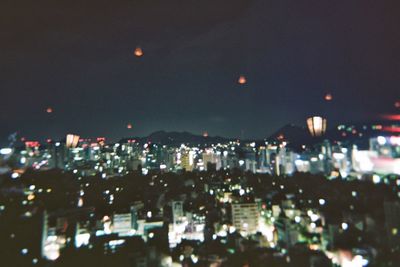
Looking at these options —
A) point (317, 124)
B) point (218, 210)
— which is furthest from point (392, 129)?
point (218, 210)

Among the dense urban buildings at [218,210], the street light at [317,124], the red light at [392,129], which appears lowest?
the dense urban buildings at [218,210]

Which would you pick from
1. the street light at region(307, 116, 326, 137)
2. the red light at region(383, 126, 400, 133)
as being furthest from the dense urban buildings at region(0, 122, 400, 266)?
the street light at region(307, 116, 326, 137)

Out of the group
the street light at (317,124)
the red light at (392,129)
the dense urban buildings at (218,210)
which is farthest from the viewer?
the red light at (392,129)

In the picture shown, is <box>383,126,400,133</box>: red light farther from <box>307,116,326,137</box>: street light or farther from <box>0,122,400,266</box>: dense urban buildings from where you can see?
<box>307,116,326,137</box>: street light

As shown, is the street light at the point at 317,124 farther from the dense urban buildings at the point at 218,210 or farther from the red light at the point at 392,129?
the red light at the point at 392,129

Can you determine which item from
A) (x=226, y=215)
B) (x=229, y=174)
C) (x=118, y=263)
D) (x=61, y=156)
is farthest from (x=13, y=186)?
(x=229, y=174)

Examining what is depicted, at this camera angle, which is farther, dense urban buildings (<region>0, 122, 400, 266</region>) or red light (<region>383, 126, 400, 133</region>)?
red light (<region>383, 126, 400, 133</region>)

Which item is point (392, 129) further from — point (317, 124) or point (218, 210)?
point (218, 210)

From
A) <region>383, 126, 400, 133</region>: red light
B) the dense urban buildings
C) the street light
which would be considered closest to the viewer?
the street light

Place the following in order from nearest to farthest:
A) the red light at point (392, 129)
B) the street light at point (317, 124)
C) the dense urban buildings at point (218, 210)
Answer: the street light at point (317, 124), the dense urban buildings at point (218, 210), the red light at point (392, 129)

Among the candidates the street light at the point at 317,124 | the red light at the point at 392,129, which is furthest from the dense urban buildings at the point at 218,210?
the street light at the point at 317,124

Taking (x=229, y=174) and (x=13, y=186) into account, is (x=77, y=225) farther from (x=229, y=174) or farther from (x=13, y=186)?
(x=229, y=174)
